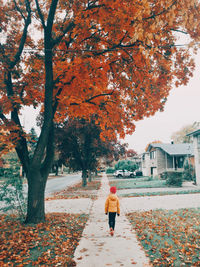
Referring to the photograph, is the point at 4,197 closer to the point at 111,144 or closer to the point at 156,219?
the point at 156,219

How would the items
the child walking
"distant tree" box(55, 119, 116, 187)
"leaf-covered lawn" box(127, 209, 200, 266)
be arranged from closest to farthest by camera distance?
"leaf-covered lawn" box(127, 209, 200, 266) → the child walking → "distant tree" box(55, 119, 116, 187)

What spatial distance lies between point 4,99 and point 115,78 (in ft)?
13.5

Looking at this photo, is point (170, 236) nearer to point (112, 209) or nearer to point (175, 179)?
point (112, 209)

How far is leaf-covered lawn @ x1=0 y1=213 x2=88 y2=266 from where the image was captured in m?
4.96

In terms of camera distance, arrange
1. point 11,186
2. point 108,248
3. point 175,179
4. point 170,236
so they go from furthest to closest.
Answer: point 175,179 → point 11,186 → point 170,236 → point 108,248

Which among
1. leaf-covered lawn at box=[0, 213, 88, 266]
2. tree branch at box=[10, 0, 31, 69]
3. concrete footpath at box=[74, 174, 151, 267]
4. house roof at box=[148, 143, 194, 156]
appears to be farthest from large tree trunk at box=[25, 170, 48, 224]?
house roof at box=[148, 143, 194, 156]

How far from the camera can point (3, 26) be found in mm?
9266

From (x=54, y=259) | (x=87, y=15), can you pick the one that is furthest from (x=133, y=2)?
(x=54, y=259)

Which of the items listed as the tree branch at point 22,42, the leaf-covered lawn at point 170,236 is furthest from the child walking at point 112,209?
the tree branch at point 22,42

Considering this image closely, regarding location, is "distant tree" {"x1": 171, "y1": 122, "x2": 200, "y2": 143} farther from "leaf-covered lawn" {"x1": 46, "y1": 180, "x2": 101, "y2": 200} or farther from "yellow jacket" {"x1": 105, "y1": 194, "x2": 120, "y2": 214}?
"yellow jacket" {"x1": 105, "y1": 194, "x2": 120, "y2": 214}

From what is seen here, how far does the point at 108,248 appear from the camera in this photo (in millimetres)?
5594

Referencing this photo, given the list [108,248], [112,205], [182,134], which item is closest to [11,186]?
[112,205]

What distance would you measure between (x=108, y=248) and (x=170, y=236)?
1928mm

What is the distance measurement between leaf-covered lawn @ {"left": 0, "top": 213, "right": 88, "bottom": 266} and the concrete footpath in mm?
243
